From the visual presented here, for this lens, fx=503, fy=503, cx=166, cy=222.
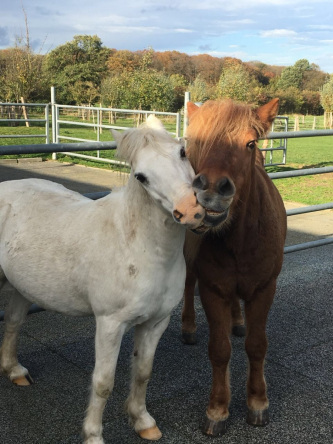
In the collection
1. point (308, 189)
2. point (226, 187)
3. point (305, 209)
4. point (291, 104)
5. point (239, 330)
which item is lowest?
point (308, 189)

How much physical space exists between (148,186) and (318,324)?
2436 mm

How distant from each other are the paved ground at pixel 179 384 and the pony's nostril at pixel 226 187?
47.5 inches

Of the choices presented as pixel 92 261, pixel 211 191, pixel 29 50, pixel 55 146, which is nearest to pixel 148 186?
pixel 211 191

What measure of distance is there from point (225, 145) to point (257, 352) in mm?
1112

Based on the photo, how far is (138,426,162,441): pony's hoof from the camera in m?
2.34

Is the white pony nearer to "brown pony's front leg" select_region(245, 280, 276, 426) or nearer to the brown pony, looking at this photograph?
the brown pony

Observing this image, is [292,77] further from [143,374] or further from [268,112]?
[143,374]

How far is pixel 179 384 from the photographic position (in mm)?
2871

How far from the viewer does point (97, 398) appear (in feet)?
7.19

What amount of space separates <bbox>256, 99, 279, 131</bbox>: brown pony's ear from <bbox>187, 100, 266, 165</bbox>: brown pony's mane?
4 centimetres

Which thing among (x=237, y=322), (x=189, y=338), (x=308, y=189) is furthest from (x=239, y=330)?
(x=308, y=189)

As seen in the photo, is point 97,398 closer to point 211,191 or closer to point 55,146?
point 211,191

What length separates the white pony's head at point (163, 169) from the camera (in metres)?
1.80

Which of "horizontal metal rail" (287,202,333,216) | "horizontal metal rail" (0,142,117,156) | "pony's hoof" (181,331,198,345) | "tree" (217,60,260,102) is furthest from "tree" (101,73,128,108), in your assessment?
"pony's hoof" (181,331,198,345)
